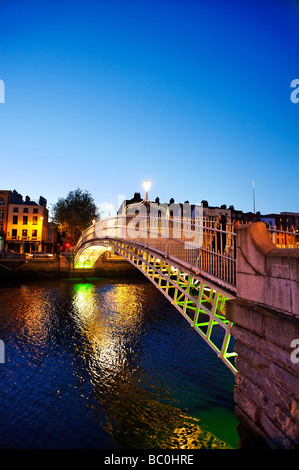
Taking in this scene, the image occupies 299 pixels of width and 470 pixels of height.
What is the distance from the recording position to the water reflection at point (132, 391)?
6300 millimetres

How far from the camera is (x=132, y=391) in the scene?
8.41 meters

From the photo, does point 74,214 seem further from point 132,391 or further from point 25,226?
point 132,391

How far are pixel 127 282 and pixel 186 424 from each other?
1062 inches

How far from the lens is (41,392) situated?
325 inches

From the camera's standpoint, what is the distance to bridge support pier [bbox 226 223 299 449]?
11.9 ft

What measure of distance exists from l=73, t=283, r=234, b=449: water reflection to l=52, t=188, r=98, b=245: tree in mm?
32040

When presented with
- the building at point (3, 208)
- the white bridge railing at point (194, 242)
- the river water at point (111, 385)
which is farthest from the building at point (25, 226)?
the white bridge railing at point (194, 242)

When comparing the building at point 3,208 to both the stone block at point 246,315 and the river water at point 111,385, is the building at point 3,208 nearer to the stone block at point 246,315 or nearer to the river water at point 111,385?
the river water at point 111,385

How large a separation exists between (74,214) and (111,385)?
40.9 m

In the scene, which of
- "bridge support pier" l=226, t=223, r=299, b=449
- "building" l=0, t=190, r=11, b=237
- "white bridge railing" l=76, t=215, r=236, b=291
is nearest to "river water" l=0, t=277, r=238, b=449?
"bridge support pier" l=226, t=223, r=299, b=449

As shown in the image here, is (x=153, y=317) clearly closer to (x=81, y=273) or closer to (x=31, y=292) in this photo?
(x=31, y=292)

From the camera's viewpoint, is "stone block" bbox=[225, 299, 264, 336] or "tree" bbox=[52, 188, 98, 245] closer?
"stone block" bbox=[225, 299, 264, 336]

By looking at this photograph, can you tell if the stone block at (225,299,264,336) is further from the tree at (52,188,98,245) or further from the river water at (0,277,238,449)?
the tree at (52,188,98,245)

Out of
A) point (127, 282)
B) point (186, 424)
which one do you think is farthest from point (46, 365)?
point (127, 282)
